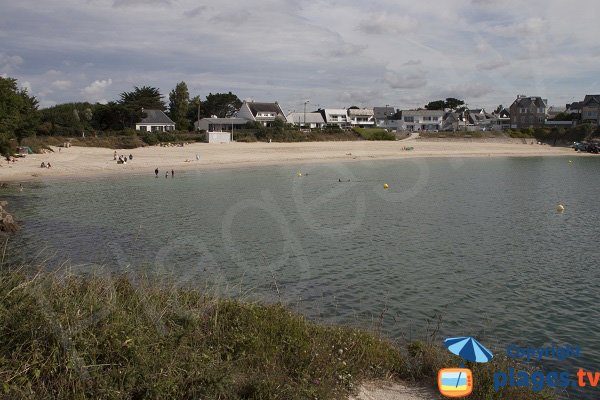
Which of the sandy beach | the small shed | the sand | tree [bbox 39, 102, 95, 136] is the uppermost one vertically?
tree [bbox 39, 102, 95, 136]

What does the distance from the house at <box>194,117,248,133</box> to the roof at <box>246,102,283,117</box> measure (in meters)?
11.7

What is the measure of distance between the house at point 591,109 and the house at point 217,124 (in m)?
91.5

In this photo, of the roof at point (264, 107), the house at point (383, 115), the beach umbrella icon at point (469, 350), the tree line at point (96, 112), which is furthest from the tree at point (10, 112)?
the house at point (383, 115)

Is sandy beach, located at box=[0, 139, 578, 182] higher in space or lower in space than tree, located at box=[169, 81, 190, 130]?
lower

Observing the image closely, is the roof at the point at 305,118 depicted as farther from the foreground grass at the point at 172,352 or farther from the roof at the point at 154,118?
the foreground grass at the point at 172,352

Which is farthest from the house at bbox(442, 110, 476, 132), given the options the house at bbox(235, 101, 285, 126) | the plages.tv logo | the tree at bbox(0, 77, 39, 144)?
the plages.tv logo

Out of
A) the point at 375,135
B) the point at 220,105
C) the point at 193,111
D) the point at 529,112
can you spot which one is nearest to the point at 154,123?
the point at 193,111

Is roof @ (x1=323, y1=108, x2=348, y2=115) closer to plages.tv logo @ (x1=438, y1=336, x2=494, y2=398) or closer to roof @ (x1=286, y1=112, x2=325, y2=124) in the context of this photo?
roof @ (x1=286, y1=112, x2=325, y2=124)

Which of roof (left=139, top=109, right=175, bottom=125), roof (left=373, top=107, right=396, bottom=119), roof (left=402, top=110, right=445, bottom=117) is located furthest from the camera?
roof (left=373, top=107, right=396, bottom=119)

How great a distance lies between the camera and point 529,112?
485 ft

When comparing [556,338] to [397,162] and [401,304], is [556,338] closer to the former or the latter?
[401,304]

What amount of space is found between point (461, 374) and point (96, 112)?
97030 millimetres

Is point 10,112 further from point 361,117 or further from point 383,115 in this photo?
point 383,115

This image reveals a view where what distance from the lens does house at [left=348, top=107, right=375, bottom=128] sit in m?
152
